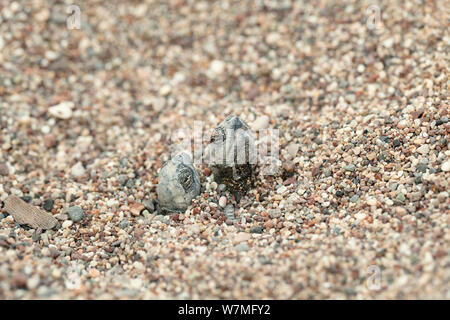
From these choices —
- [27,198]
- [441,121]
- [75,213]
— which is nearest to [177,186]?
[75,213]

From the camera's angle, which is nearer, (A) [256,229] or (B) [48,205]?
(A) [256,229]

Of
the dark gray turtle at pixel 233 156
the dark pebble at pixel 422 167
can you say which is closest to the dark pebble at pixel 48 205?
the dark gray turtle at pixel 233 156

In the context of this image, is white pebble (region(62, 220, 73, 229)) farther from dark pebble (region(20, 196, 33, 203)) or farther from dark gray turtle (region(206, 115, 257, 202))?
dark gray turtle (region(206, 115, 257, 202))

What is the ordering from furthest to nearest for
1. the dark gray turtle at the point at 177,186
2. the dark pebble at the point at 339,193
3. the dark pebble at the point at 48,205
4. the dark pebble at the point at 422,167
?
the dark pebble at the point at 48,205, the dark gray turtle at the point at 177,186, the dark pebble at the point at 339,193, the dark pebble at the point at 422,167

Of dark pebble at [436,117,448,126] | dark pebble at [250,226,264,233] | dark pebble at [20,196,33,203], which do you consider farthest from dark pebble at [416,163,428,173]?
dark pebble at [20,196,33,203]

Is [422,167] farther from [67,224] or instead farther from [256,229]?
[67,224]

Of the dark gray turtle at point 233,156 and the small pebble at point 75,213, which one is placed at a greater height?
the dark gray turtle at point 233,156

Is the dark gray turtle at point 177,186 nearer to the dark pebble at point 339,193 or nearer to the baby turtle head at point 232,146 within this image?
the baby turtle head at point 232,146
